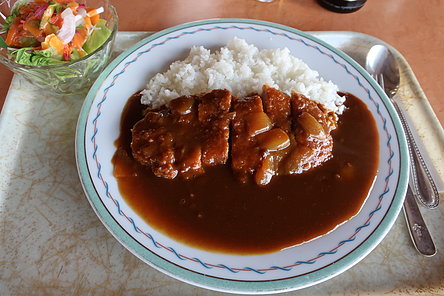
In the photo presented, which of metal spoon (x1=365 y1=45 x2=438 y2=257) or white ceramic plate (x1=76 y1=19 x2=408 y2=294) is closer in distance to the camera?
white ceramic plate (x1=76 y1=19 x2=408 y2=294)

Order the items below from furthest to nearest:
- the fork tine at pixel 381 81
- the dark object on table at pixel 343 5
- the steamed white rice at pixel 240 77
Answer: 1. the dark object on table at pixel 343 5
2. the fork tine at pixel 381 81
3. the steamed white rice at pixel 240 77

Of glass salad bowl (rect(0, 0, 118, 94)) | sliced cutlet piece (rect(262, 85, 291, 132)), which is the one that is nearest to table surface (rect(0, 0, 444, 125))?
glass salad bowl (rect(0, 0, 118, 94))

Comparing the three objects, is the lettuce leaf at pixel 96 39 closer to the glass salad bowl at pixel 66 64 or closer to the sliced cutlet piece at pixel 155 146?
the glass salad bowl at pixel 66 64

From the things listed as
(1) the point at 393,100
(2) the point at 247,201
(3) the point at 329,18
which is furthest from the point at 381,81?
(2) the point at 247,201

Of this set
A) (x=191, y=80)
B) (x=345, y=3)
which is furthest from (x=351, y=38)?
(x=191, y=80)

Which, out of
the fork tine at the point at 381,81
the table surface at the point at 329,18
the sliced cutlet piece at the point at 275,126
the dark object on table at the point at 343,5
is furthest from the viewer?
the dark object on table at the point at 343,5

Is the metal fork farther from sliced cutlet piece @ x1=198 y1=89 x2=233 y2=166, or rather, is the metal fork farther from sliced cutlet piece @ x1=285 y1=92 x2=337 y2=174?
sliced cutlet piece @ x1=198 y1=89 x2=233 y2=166

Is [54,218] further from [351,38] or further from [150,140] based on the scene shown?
[351,38]

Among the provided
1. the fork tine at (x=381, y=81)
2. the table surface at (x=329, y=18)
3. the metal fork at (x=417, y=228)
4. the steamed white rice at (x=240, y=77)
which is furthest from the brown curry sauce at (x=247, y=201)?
the table surface at (x=329, y=18)
